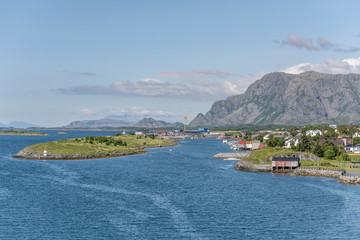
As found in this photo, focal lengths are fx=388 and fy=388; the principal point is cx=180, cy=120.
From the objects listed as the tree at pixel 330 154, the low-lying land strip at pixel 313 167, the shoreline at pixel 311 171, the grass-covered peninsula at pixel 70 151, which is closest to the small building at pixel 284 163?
the low-lying land strip at pixel 313 167

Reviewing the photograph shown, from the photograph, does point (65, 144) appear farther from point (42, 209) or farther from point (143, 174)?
point (42, 209)

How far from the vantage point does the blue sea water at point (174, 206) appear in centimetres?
5753

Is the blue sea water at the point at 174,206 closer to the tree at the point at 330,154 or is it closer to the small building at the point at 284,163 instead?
the small building at the point at 284,163

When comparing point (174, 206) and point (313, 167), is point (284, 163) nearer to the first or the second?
point (313, 167)

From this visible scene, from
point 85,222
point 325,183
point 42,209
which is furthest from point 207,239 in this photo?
point 325,183

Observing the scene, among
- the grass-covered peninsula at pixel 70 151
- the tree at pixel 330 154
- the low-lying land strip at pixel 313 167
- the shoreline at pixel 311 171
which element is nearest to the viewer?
the shoreline at pixel 311 171

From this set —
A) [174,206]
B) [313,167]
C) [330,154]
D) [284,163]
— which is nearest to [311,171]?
[313,167]

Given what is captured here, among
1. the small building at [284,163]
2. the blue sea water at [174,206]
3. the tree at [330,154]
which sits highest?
the tree at [330,154]

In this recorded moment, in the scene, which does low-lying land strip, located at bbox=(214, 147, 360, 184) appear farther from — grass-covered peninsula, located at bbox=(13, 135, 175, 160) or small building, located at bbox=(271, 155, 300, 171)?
grass-covered peninsula, located at bbox=(13, 135, 175, 160)

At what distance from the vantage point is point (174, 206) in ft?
239

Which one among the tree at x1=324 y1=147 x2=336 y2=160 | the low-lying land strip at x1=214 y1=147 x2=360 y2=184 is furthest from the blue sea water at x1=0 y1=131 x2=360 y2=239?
the tree at x1=324 y1=147 x2=336 y2=160

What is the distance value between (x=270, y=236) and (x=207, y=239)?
927 centimetres

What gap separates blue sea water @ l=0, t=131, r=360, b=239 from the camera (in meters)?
57.5

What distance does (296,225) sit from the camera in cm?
6125
